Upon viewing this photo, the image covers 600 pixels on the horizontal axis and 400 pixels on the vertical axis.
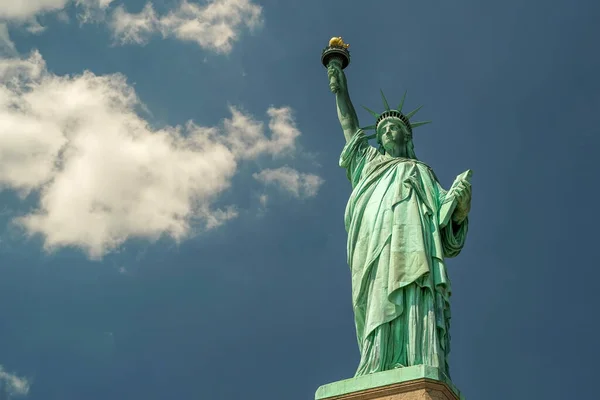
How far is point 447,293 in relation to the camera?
12922 mm

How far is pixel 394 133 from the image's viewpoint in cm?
1514

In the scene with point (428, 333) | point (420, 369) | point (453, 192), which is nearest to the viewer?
point (420, 369)

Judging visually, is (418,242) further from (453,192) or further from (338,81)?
(338,81)

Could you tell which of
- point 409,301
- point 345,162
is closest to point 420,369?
point 409,301

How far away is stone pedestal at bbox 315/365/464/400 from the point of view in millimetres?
11164

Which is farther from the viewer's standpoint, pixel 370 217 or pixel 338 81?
pixel 338 81

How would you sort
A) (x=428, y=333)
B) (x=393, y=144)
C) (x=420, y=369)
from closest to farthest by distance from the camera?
1. (x=420, y=369)
2. (x=428, y=333)
3. (x=393, y=144)

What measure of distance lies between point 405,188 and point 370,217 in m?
0.72

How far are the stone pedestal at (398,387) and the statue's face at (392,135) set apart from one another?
481 cm

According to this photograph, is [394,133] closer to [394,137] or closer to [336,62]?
[394,137]

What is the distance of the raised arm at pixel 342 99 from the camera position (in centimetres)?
1573

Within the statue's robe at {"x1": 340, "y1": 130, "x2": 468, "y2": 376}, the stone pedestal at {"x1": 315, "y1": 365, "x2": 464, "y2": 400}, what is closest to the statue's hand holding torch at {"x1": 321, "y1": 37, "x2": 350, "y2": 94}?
the statue's robe at {"x1": 340, "y1": 130, "x2": 468, "y2": 376}

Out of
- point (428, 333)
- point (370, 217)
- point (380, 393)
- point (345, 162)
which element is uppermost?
point (345, 162)

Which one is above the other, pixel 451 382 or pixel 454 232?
pixel 454 232
